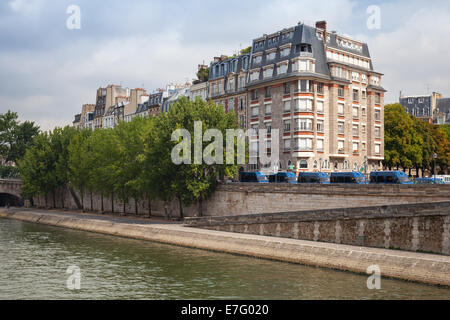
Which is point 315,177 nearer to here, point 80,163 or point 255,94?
point 255,94

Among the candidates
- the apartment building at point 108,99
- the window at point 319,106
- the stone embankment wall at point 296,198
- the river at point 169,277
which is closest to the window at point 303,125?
the window at point 319,106

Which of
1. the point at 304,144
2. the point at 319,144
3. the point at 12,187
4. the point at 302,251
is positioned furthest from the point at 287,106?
the point at 12,187

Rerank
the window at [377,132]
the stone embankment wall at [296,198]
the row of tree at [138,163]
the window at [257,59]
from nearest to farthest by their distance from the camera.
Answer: the stone embankment wall at [296,198]
the row of tree at [138,163]
the window at [257,59]
the window at [377,132]

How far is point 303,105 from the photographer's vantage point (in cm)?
6266

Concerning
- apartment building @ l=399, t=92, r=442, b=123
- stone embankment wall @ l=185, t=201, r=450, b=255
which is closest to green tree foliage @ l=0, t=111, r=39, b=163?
stone embankment wall @ l=185, t=201, r=450, b=255

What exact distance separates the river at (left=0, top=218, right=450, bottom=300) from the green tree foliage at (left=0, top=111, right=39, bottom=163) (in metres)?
63.2

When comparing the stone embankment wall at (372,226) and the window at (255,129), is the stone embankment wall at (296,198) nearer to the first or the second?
the stone embankment wall at (372,226)

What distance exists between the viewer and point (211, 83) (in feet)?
266

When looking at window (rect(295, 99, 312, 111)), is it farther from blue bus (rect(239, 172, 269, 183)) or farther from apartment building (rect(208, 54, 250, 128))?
blue bus (rect(239, 172, 269, 183))

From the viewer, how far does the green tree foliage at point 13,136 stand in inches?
3971

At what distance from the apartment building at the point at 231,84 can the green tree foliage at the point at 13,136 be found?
44828 millimetres
